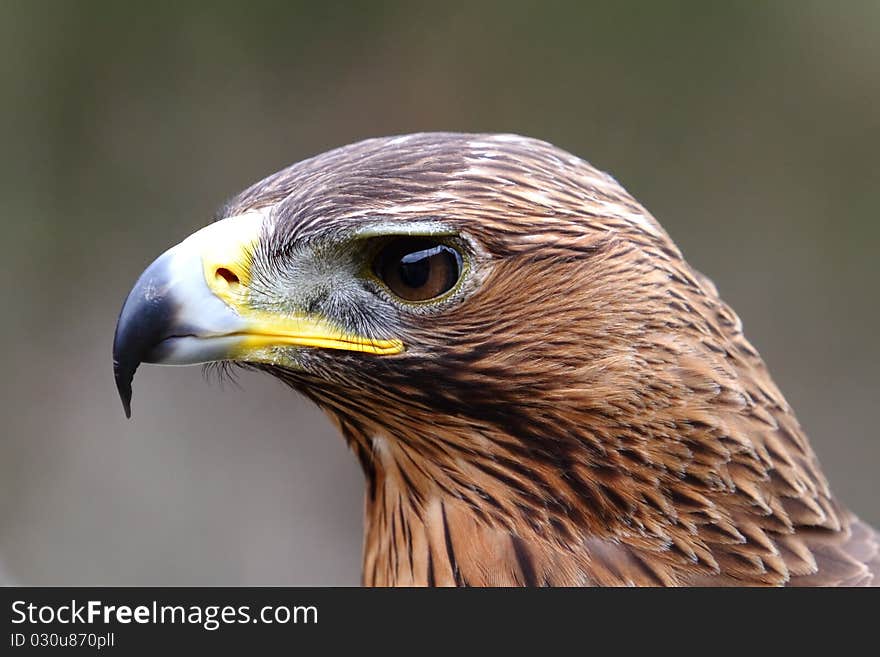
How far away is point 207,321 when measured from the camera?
6.80 feet

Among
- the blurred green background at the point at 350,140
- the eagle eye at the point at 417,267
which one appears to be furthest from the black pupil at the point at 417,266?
the blurred green background at the point at 350,140

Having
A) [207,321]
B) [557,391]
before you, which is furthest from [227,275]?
[557,391]

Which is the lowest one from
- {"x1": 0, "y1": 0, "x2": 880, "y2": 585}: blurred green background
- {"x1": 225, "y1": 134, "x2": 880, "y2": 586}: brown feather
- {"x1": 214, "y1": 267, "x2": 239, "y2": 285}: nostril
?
{"x1": 225, "y1": 134, "x2": 880, "y2": 586}: brown feather

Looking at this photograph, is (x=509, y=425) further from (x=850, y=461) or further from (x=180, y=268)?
(x=850, y=461)

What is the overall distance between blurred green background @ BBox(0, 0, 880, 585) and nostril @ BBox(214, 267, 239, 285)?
464 cm

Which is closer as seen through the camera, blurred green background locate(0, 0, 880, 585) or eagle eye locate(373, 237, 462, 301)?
eagle eye locate(373, 237, 462, 301)

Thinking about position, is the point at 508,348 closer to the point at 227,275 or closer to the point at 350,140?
the point at 227,275

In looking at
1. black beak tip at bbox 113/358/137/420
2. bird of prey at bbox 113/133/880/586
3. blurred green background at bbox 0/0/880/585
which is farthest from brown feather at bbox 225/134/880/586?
blurred green background at bbox 0/0/880/585

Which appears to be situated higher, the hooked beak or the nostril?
the nostril

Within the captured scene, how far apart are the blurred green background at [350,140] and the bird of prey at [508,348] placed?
4.53 m

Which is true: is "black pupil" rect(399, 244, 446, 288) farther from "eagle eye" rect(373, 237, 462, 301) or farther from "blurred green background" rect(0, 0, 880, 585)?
"blurred green background" rect(0, 0, 880, 585)

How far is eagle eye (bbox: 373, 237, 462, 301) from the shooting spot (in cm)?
203

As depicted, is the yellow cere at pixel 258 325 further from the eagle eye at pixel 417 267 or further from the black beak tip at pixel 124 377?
the black beak tip at pixel 124 377

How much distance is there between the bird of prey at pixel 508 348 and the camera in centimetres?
207
